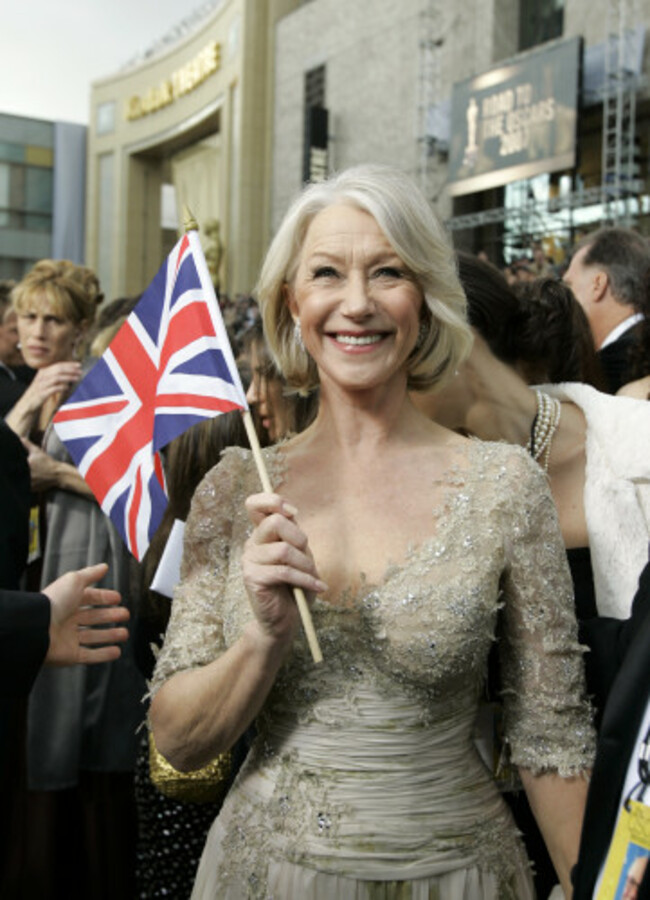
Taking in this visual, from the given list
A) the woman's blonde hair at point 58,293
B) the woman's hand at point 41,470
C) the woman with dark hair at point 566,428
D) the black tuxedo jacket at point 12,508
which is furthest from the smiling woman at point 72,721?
the woman with dark hair at point 566,428

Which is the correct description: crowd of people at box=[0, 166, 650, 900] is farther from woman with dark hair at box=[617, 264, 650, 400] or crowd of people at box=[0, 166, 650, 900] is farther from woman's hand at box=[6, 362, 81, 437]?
woman's hand at box=[6, 362, 81, 437]

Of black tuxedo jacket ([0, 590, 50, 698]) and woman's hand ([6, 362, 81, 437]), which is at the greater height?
woman's hand ([6, 362, 81, 437])

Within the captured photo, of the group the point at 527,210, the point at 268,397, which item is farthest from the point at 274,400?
the point at 527,210

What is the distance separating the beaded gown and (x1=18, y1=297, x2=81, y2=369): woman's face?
239 cm

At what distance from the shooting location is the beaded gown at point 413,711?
1642 mm

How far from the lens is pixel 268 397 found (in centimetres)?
291

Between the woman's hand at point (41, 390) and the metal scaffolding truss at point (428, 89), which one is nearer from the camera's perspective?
the woman's hand at point (41, 390)

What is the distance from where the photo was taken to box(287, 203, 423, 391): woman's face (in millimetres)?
1755

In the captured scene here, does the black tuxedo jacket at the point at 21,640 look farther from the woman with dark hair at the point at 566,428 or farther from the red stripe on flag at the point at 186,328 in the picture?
the woman with dark hair at the point at 566,428

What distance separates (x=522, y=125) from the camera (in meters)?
15.2

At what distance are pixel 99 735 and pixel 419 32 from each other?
55.6 feet

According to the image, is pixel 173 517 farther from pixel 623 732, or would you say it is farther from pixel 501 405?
pixel 623 732

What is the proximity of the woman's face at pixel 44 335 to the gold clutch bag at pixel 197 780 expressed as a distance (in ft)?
6.61

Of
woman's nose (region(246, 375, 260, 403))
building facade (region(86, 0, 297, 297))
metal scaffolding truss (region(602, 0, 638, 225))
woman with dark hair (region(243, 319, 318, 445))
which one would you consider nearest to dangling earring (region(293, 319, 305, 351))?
woman with dark hair (region(243, 319, 318, 445))
